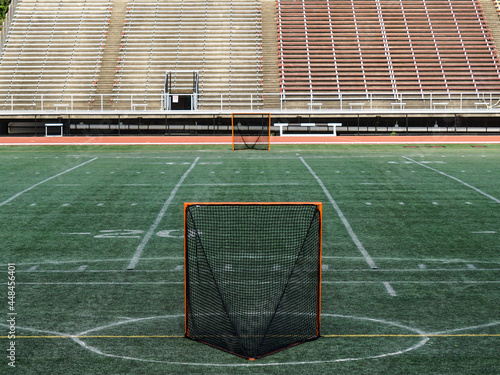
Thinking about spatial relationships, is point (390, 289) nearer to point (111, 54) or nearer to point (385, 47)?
point (385, 47)

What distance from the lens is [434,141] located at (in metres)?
35.9

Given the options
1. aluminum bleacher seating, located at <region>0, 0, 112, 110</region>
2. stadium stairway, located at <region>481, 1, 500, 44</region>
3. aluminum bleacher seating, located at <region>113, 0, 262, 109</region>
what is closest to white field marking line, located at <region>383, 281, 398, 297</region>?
aluminum bleacher seating, located at <region>113, 0, 262, 109</region>

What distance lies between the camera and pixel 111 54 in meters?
46.2

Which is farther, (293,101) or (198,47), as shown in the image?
(198,47)

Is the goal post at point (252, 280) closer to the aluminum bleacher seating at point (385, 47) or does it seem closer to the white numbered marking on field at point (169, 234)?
the white numbered marking on field at point (169, 234)

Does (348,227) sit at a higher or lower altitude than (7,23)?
lower

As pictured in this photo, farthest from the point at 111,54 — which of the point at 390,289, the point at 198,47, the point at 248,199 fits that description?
the point at 390,289

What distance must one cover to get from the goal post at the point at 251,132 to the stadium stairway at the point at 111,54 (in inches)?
321

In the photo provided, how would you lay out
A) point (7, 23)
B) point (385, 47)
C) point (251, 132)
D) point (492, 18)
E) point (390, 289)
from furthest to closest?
point (492, 18), point (7, 23), point (385, 47), point (251, 132), point (390, 289)

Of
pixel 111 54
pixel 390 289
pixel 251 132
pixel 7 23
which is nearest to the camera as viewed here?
pixel 390 289

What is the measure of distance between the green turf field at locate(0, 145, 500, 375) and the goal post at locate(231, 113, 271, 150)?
23.4 ft

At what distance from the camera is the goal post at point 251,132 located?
33.1 meters

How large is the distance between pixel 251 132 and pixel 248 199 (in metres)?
20.2

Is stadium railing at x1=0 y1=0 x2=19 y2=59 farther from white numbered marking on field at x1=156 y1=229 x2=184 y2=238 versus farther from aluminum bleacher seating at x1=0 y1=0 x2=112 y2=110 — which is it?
white numbered marking on field at x1=156 y1=229 x2=184 y2=238
